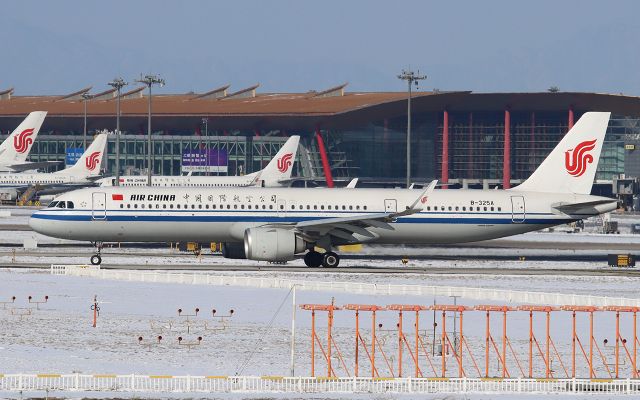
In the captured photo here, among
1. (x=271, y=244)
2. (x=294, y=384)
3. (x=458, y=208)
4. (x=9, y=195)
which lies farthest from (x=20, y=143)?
(x=294, y=384)

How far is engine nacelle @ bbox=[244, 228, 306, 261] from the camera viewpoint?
6212cm

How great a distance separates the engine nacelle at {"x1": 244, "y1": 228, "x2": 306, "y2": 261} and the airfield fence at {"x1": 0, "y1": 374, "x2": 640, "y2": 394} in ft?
90.0

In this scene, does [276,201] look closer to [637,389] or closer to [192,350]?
[192,350]

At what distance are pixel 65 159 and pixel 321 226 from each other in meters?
142

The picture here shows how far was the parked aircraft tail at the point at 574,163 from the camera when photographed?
7031cm

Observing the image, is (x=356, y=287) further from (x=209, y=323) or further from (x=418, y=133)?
(x=418, y=133)

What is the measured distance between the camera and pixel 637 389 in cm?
3516

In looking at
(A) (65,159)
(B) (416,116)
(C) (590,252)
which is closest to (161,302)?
(C) (590,252)

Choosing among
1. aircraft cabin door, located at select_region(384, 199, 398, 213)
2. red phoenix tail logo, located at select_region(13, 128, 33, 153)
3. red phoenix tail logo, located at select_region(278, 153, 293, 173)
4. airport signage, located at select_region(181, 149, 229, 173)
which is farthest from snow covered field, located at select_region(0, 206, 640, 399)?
airport signage, located at select_region(181, 149, 229, 173)

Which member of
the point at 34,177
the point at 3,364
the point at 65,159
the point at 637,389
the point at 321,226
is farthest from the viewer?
the point at 65,159

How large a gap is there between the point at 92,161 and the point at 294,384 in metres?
125

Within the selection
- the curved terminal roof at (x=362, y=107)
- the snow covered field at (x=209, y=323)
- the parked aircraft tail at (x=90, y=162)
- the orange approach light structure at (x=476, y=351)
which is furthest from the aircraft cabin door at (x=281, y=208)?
the curved terminal roof at (x=362, y=107)

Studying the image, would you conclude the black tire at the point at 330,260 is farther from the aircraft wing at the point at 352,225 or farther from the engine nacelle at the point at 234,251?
the engine nacelle at the point at 234,251

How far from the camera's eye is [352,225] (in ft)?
210
